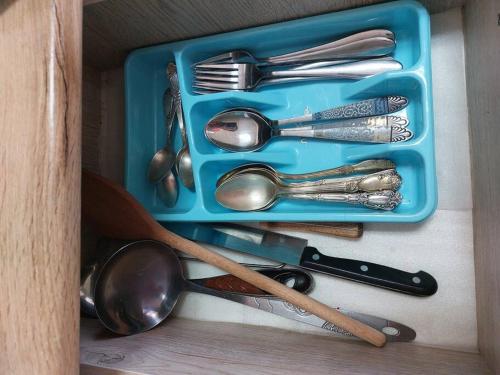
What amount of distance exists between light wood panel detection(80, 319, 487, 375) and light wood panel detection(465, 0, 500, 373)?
0.06 m

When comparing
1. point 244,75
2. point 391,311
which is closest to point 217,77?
point 244,75

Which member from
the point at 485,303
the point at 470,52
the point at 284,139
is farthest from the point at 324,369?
the point at 470,52

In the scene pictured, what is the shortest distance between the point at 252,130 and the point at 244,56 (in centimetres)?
12

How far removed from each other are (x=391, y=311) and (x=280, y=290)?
0.60 feet

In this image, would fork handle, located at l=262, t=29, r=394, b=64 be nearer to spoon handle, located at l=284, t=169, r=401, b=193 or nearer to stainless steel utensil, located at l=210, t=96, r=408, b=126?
stainless steel utensil, located at l=210, t=96, r=408, b=126

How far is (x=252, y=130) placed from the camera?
65 cm

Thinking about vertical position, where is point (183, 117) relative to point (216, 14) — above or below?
below

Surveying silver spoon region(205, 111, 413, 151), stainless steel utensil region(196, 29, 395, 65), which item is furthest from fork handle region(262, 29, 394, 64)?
silver spoon region(205, 111, 413, 151)

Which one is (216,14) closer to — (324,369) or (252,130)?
(252,130)

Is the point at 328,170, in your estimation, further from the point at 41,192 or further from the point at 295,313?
the point at 41,192

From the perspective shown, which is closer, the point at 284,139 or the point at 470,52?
the point at 470,52

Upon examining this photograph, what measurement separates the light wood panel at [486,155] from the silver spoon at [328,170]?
0.41ft

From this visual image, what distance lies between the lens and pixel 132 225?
2.15 feet

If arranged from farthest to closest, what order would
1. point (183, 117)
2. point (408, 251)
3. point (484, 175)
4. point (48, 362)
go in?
1. point (183, 117)
2. point (408, 251)
3. point (484, 175)
4. point (48, 362)
